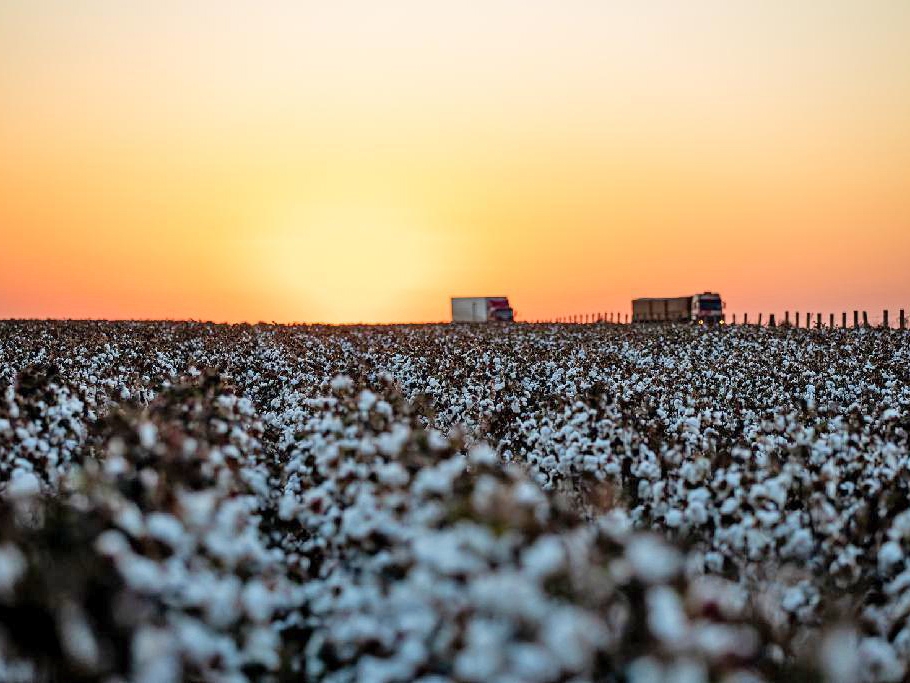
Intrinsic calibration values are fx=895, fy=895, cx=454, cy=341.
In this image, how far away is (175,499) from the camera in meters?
6.57

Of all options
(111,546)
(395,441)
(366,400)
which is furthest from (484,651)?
(366,400)

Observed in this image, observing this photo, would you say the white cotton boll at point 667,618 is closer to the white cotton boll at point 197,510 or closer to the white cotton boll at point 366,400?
the white cotton boll at point 197,510

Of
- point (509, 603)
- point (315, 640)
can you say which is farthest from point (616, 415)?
point (509, 603)

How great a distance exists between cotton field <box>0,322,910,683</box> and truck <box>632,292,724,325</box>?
6064 cm

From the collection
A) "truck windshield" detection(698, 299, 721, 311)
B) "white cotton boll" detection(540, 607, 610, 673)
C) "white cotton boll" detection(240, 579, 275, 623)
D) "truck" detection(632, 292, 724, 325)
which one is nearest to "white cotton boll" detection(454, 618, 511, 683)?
"white cotton boll" detection(540, 607, 610, 673)

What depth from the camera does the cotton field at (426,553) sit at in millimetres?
4867

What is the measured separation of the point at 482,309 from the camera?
316 ft

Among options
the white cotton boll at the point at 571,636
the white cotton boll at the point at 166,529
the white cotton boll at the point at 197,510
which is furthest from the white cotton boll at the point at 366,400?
the white cotton boll at the point at 571,636

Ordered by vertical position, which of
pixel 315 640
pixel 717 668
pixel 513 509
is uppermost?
pixel 513 509

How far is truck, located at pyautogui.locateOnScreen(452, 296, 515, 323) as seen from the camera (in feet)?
308

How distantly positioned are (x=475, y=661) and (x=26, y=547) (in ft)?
13.1

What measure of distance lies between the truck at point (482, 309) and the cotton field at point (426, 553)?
A: 252 ft

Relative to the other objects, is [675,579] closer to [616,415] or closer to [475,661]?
[475,661]

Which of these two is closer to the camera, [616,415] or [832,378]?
[616,415]
